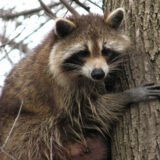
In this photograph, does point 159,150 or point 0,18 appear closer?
point 159,150

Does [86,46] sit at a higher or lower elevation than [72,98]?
higher

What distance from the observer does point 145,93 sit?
3.02 m

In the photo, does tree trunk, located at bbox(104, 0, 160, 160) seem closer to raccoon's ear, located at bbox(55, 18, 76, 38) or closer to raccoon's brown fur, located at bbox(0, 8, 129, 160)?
raccoon's brown fur, located at bbox(0, 8, 129, 160)

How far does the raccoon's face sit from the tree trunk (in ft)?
0.58

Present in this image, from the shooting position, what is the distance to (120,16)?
3506mm

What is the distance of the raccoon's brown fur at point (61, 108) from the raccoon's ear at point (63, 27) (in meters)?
0.02

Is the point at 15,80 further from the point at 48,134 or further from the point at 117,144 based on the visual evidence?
the point at 117,144

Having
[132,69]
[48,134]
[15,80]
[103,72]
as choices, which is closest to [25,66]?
[15,80]

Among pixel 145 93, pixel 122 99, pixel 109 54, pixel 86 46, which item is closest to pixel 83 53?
pixel 86 46

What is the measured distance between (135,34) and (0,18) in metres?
3.44

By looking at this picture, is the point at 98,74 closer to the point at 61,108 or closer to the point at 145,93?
the point at 145,93

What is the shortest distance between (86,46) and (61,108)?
2.53ft

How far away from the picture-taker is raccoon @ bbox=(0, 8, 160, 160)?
134 inches

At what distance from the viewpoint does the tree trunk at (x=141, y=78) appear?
2.81m
